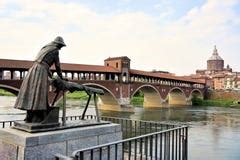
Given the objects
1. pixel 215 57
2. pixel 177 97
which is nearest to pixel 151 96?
pixel 177 97

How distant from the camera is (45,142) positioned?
5.00 metres

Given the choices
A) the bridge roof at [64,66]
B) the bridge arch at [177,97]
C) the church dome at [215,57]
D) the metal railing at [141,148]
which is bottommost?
the metal railing at [141,148]

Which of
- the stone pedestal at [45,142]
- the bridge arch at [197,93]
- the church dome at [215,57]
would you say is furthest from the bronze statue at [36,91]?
the church dome at [215,57]

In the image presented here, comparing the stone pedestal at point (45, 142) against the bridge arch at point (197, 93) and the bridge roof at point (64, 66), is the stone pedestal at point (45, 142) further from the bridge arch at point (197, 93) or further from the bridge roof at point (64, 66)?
the bridge arch at point (197, 93)

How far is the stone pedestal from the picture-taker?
483 centimetres

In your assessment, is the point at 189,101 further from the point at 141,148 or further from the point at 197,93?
the point at 141,148

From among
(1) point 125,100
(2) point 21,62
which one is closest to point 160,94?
(1) point 125,100

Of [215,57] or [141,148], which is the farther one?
[215,57]

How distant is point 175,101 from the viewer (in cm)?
5884

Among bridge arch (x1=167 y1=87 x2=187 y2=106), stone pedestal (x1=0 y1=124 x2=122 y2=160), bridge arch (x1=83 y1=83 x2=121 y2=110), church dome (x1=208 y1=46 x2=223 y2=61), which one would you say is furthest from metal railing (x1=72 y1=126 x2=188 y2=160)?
church dome (x1=208 y1=46 x2=223 y2=61)

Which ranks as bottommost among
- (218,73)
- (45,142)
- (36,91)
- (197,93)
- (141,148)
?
(141,148)

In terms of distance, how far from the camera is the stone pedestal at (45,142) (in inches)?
190

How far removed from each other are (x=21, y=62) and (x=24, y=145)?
23.1 meters

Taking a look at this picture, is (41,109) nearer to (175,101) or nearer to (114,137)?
(114,137)
